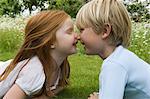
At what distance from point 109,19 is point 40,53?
28.4 inches

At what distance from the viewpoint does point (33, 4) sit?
1798cm

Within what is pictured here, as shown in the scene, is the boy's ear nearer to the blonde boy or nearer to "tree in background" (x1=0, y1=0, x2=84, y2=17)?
the blonde boy

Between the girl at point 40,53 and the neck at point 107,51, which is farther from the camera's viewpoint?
the girl at point 40,53

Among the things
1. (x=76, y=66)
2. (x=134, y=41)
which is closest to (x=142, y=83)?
(x=76, y=66)

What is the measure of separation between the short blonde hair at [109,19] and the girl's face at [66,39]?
0.44 meters

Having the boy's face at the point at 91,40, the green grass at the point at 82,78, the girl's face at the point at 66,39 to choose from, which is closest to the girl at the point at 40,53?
the girl's face at the point at 66,39

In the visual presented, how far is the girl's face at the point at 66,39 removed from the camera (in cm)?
317

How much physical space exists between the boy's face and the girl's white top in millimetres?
533

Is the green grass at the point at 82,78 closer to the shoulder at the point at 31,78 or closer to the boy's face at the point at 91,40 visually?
the shoulder at the point at 31,78

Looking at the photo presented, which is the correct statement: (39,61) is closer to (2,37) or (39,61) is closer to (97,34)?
(97,34)

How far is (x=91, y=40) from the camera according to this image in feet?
8.90

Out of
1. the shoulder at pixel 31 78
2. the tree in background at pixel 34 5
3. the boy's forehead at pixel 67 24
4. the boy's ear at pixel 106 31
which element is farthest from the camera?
the tree in background at pixel 34 5

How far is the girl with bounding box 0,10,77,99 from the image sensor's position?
3.14 m

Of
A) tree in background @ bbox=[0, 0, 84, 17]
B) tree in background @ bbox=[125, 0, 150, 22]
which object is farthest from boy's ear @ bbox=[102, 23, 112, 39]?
tree in background @ bbox=[0, 0, 84, 17]
